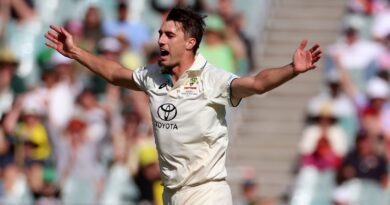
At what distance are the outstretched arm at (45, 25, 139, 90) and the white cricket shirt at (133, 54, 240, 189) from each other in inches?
20.2

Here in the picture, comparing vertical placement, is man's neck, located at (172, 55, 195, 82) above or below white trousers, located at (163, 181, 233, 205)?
above

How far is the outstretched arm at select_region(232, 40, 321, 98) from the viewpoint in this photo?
809 centimetres

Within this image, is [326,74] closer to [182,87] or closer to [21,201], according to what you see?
[21,201]

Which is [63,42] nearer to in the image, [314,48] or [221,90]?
[221,90]

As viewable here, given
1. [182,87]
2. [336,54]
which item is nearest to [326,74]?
[336,54]

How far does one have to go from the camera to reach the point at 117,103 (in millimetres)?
17594

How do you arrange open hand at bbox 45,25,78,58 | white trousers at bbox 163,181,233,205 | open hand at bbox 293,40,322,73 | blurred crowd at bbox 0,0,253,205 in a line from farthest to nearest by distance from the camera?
blurred crowd at bbox 0,0,253,205 < open hand at bbox 45,25,78,58 < white trousers at bbox 163,181,233,205 < open hand at bbox 293,40,322,73

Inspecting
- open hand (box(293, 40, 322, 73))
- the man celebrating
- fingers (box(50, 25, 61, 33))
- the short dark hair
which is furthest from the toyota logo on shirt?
fingers (box(50, 25, 61, 33))

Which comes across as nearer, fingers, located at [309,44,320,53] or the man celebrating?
fingers, located at [309,44,320,53]

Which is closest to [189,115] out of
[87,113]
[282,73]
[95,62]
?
[282,73]

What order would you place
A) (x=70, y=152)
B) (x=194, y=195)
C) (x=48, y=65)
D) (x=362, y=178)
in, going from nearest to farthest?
(x=194, y=195) → (x=362, y=178) → (x=70, y=152) → (x=48, y=65)

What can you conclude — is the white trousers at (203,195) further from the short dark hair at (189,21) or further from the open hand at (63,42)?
the open hand at (63,42)

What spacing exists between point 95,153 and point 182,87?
8.46 meters

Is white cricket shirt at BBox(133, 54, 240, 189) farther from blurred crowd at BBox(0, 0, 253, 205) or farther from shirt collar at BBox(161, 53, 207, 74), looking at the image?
blurred crowd at BBox(0, 0, 253, 205)
